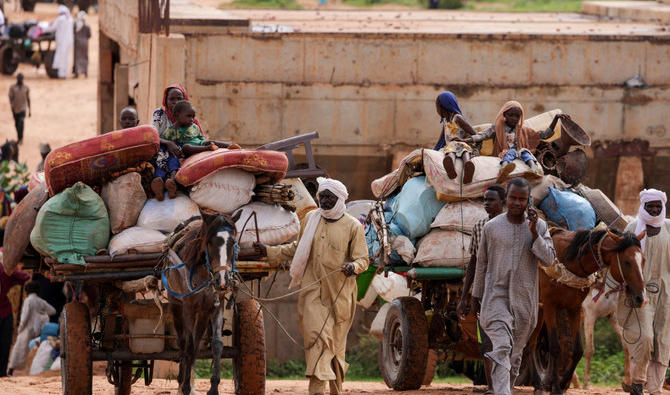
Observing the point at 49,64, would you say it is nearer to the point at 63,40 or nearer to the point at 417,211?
the point at 63,40

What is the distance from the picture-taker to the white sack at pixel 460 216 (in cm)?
1230

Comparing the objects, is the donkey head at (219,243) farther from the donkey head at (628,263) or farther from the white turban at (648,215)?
the white turban at (648,215)

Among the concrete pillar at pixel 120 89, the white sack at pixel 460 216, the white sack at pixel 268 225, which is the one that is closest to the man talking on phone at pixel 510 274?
the white sack at pixel 268 225

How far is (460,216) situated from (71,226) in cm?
382

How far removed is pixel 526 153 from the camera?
12.4 m

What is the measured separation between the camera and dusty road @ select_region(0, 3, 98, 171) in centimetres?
3250

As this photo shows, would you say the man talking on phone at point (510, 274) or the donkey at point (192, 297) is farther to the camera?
the donkey at point (192, 297)

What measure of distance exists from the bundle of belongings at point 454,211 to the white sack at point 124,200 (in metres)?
2.67

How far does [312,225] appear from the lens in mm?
11297

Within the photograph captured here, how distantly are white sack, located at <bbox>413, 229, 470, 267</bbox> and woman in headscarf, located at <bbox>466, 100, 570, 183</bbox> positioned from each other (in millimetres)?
681

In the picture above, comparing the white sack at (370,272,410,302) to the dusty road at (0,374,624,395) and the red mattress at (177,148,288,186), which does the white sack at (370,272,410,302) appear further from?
the red mattress at (177,148,288,186)

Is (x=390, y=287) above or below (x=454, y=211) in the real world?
below

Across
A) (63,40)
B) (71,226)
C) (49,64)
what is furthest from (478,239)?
(49,64)

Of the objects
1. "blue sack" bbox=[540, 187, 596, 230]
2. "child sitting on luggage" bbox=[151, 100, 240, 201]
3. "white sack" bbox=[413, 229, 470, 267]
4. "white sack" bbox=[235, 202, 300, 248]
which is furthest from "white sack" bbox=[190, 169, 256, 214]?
"blue sack" bbox=[540, 187, 596, 230]
